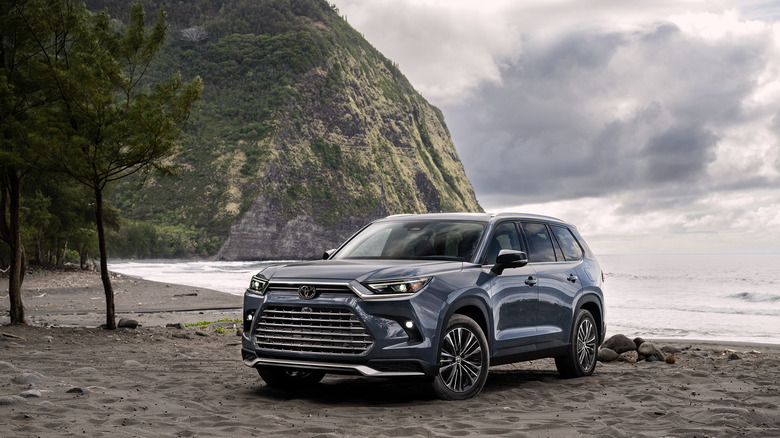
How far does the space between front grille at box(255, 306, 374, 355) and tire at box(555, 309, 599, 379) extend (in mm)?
3555

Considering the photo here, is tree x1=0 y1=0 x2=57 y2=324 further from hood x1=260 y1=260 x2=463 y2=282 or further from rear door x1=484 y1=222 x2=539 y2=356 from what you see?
rear door x1=484 y1=222 x2=539 y2=356

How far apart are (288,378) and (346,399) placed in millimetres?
868

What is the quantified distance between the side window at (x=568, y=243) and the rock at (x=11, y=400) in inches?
247

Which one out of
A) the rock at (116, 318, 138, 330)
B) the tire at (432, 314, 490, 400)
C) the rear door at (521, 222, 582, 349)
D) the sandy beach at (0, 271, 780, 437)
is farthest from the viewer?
the rock at (116, 318, 138, 330)

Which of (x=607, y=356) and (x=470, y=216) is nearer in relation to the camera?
(x=470, y=216)

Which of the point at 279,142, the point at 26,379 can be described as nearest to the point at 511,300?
the point at 26,379

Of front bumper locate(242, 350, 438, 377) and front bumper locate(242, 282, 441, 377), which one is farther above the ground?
front bumper locate(242, 282, 441, 377)

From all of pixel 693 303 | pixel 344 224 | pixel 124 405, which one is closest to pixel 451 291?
pixel 124 405

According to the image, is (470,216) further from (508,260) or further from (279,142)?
(279,142)

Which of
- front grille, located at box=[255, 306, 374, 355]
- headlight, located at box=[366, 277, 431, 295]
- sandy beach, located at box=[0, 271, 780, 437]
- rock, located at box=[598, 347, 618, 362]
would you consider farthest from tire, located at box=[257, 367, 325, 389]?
rock, located at box=[598, 347, 618, 362]

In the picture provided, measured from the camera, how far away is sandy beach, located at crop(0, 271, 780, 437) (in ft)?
20.1

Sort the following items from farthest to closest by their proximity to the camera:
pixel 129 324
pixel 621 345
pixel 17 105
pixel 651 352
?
pixel 129 324 < pixel 17 105 < pixel 621 345 < pixel 651 352

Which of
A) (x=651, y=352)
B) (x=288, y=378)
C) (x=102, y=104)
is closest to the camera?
(x=288, y=378)

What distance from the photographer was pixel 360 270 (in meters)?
7.13
